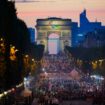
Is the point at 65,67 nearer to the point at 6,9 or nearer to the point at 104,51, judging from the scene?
the point at 104,51

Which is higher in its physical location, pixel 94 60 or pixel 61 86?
pixel 94 60

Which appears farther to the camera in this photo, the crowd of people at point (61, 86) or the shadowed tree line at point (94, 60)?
the shadowed tree line at point (94, 60)

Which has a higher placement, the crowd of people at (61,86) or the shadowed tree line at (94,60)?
the shadowed tree line at (94,60)

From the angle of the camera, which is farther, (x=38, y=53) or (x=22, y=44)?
(x=38, y=53)

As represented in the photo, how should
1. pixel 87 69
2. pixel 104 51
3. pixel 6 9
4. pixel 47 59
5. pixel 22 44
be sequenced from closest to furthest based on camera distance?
pixel 6 9 < pixel 22 44 < pixel 104 51 < pixel 87 69 < pixel 47 59

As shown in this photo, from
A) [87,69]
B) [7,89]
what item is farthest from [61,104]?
[87,69]

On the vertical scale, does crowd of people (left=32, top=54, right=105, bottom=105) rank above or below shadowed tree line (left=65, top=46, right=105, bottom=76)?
below

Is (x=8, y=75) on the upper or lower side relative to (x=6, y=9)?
lower

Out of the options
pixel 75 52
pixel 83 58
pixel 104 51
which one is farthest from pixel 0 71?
pixel 75 52

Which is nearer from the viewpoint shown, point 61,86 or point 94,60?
point 61,86

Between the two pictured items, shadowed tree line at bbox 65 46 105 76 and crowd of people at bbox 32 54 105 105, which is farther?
shadowed tree line at bbox 65 46 105 76

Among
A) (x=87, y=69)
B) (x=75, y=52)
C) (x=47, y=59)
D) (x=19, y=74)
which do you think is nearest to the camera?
(x=19, y=74)
